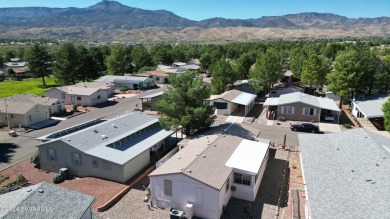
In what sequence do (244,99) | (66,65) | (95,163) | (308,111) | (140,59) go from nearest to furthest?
(95,163)
(308,111)
(244,99)
(66,65)
(140,59)

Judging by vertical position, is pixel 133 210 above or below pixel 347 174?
below

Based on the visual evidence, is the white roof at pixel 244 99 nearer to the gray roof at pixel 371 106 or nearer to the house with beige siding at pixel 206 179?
the gray roof at pixel 371 106

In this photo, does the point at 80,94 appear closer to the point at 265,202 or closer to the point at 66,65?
the point at 66,65

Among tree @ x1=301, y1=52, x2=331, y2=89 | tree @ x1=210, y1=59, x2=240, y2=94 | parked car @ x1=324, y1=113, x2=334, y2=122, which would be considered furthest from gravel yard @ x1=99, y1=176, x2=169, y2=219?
tree @ x1=301, y1=52, x2=331, y2=89

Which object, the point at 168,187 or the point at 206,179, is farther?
the point at 168,187


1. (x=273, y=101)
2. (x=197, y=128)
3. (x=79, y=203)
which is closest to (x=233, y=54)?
(x=273, y=101)

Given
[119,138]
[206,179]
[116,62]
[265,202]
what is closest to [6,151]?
[119,138]
